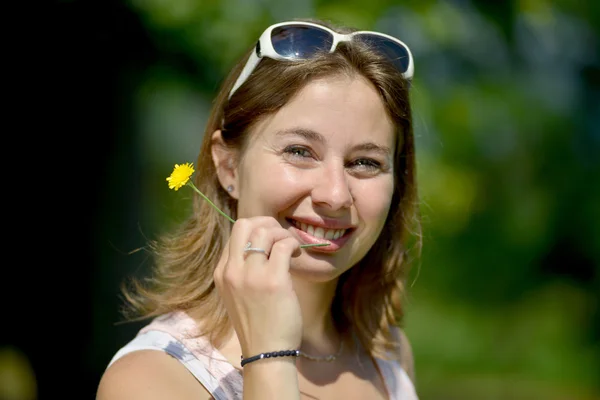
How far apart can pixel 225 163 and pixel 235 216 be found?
0.20 m

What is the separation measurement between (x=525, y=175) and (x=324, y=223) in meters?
7.67

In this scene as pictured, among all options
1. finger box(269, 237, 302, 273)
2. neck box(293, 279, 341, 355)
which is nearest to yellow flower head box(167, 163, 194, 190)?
finger box(269, 237, 302, 273)

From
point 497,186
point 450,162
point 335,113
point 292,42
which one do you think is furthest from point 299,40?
point 497,186

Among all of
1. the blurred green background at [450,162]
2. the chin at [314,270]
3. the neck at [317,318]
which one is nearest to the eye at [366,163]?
the chin at [314,270]

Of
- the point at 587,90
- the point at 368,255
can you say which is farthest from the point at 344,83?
the point at 587,90

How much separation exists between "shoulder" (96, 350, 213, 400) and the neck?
0.50 m

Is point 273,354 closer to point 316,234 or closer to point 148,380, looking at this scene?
point 148,380

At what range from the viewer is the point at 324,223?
90.0 inches

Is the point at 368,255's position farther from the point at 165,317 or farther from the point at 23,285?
the point at 23,285

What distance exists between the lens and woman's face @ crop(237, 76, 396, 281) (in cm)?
227

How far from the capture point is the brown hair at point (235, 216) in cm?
240

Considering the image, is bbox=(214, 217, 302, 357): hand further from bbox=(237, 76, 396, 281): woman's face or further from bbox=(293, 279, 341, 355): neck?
bbox=(293, 279, 341, 355): neck

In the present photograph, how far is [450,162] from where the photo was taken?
662 centimetres

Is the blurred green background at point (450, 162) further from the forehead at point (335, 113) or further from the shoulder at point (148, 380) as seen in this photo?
the shoulder at point (148, 380)
